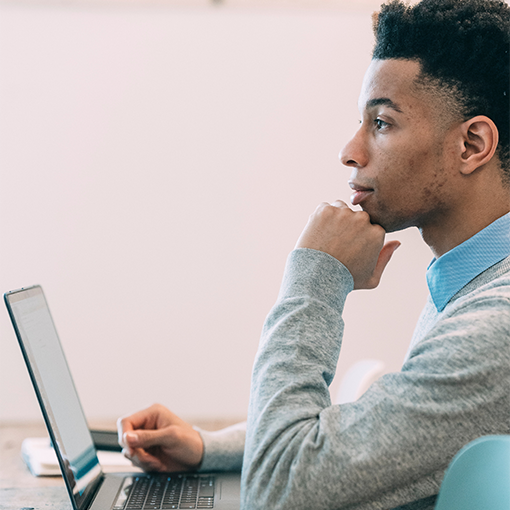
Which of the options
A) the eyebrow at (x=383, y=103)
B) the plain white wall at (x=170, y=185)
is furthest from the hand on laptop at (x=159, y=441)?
the plain white wall at (x=170, y=185)

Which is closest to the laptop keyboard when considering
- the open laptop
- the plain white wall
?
the open laptop

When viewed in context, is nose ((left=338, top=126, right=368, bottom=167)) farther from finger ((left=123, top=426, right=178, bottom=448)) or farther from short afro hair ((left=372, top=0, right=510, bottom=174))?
finger ((left=123, top=426, right=178, bottom=448))

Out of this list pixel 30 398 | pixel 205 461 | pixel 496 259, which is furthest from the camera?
pixel 30 398

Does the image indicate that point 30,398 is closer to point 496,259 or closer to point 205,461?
point 205,461

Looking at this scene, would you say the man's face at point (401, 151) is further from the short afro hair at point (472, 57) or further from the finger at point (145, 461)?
the finger at point (145, 461)

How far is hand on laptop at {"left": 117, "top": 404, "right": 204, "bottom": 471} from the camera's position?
35.8 inches

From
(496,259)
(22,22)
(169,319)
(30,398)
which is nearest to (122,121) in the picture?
(22,22)

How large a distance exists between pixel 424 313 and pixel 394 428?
465 mm

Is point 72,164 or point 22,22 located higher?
point 22,22

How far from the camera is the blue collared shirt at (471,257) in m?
0.83

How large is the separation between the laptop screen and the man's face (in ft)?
1.93

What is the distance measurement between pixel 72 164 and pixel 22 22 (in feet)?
2.40

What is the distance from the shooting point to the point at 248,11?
2.70 m

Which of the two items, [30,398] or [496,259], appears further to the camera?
[30,398]
